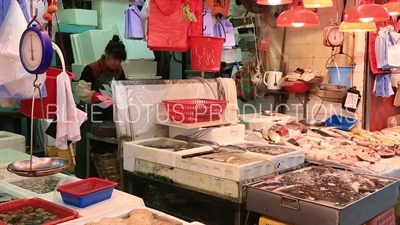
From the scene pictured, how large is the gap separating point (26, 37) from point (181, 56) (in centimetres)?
485

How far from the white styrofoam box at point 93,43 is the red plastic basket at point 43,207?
4087mm

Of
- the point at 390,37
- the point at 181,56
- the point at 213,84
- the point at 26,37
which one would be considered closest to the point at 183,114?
the point at 213,84

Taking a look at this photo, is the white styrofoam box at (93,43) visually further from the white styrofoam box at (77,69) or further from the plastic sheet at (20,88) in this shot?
the plastic sheet at (20,88)

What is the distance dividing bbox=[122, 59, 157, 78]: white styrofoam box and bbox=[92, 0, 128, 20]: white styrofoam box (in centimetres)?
103

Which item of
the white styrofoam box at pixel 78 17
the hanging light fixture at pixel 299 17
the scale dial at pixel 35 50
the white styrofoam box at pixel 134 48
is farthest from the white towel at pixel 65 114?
the white styrofoam box at pixel 78 17

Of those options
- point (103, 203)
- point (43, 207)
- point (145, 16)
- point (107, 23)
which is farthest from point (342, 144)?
point (107, 23)

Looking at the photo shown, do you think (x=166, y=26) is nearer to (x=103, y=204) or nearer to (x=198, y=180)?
(x=198, y=180)

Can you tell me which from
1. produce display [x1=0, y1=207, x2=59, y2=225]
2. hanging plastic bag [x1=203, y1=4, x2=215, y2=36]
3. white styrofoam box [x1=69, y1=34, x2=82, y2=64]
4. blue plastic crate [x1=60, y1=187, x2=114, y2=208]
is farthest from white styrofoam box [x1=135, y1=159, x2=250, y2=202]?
white styrofoam box [x1=69, y1=34, x2=82, y2=64]

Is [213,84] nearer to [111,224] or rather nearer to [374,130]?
[374,130]

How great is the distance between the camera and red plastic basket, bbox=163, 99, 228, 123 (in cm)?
348

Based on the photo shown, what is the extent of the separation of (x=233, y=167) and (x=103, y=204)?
948mm

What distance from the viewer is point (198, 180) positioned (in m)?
2.99

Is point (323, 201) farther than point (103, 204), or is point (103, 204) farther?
point (323, 201)

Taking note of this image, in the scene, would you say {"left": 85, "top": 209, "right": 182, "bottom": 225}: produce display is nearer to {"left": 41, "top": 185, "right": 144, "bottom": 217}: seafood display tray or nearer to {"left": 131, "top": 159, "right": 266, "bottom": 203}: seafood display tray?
{"left": 41, "top": 185, "right": 144, "bottom": 217}: seafood display tray
